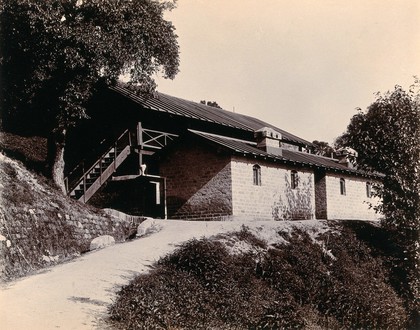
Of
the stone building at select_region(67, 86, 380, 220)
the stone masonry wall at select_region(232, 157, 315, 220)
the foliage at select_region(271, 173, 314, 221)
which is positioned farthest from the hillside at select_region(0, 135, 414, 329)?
the foliage at select_region(271, 173, 314, 221)

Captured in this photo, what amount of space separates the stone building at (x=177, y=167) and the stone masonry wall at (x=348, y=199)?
241cm

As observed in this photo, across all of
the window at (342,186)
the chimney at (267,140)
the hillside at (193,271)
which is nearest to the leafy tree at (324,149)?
the window at (342,186)

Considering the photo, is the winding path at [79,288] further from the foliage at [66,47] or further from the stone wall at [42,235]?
the foliage at [66,47]

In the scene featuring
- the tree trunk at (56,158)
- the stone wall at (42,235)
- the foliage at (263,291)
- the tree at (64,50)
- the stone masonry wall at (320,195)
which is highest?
the tree at (64,50)

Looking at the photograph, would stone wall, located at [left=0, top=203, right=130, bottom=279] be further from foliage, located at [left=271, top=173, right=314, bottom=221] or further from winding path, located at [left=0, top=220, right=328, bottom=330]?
foliage, located at [left=271, top=173, right=314, bottom=221]

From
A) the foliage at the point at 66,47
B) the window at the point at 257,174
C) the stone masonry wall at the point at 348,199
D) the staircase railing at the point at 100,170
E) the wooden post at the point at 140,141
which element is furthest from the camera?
the stone masonry wall at the point at 348,199

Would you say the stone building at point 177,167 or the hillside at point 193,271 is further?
the stone building at point 177,167

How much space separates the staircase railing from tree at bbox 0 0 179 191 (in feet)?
8.16

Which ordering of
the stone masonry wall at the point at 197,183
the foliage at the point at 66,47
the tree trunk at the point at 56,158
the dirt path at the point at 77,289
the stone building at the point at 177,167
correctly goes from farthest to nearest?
the stone building at the point at 177,167 < the stone masonry wall at the point at 197,183 < the tree trunk at the point at 56,158 < the foliage at the point at 66,47 < the dirt path at the point at 77,289

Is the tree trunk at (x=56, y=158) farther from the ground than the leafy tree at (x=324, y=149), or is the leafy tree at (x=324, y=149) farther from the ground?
the leafy tree at (x=324, y=149)

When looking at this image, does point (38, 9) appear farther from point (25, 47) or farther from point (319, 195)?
point (319, 195)

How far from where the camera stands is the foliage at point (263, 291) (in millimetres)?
10016

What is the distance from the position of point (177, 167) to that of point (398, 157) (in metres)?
9.94

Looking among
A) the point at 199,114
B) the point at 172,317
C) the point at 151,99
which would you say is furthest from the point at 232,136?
the point at 172,317
